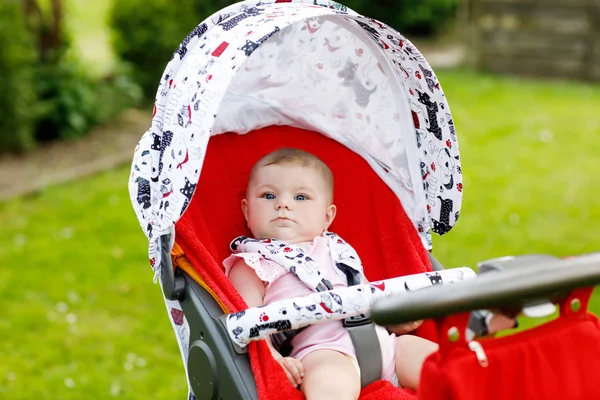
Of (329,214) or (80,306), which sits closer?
(329,214)

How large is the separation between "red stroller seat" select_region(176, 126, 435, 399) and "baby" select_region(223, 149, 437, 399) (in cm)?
10

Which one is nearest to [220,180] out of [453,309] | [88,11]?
[453,309]

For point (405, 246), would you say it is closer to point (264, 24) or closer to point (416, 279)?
point (416, 279)

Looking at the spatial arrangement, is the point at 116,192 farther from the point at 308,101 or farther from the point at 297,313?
the point at 297,313

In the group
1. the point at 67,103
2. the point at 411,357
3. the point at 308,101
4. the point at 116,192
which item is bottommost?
the point at 116,192

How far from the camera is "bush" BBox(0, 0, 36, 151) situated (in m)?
5.93

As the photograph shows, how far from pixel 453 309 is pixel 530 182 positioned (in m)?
4.60

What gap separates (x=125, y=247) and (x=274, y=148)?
7.43 feet

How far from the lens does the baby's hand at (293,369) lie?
7.06ft

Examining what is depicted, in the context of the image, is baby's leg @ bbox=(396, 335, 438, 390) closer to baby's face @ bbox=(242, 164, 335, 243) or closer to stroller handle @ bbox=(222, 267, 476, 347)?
stroller handle @ bbox=(222, 267, 476, 347)

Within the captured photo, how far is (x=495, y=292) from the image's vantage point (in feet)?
4.77

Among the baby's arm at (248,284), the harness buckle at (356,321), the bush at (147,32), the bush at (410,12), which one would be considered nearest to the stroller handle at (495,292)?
the harness buckle at (356,321)

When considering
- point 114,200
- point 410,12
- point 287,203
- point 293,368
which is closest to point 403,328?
point 293,368

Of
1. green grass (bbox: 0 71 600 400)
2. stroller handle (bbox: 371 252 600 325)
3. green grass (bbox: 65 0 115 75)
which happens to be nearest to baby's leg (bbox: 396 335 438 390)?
stroller handle (bbox: 371 252 600 325)
